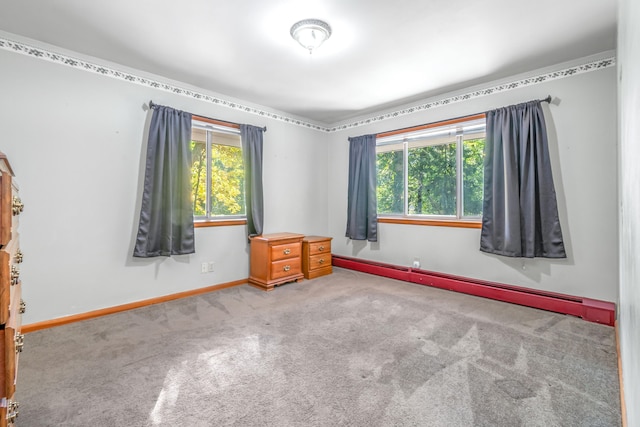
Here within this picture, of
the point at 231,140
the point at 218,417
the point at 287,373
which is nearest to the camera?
the point at 218,417

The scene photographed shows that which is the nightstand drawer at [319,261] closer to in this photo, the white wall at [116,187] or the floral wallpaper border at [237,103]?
the white wall at [116,187]

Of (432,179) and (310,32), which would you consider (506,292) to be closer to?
(432,179)

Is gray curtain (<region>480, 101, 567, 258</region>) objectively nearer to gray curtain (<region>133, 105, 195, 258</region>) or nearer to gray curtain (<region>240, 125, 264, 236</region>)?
gray curtain (<region>240, 125, 264, 236</region>)

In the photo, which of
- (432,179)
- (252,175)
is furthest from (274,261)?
(432,179)

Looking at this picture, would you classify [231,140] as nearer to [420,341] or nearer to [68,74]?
[68,74]

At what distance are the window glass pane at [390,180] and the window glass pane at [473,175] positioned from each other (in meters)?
0.86

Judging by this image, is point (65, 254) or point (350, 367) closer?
point (350, 367)

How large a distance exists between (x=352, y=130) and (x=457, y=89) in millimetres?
1689

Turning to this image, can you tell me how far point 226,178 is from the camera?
3.79m

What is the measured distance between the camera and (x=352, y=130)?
4816 mm

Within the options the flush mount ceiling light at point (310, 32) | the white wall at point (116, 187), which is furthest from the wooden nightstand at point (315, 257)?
the flush mount ceiling light at point (310, 32)

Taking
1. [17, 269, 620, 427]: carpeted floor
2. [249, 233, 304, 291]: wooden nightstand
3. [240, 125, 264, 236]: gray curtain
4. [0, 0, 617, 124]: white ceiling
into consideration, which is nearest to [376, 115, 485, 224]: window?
[0, 0, 617, 124]: white ceiling

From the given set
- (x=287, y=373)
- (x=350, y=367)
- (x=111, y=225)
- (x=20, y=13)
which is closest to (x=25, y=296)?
(x=111, y=225)

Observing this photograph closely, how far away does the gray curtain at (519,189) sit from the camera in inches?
116
